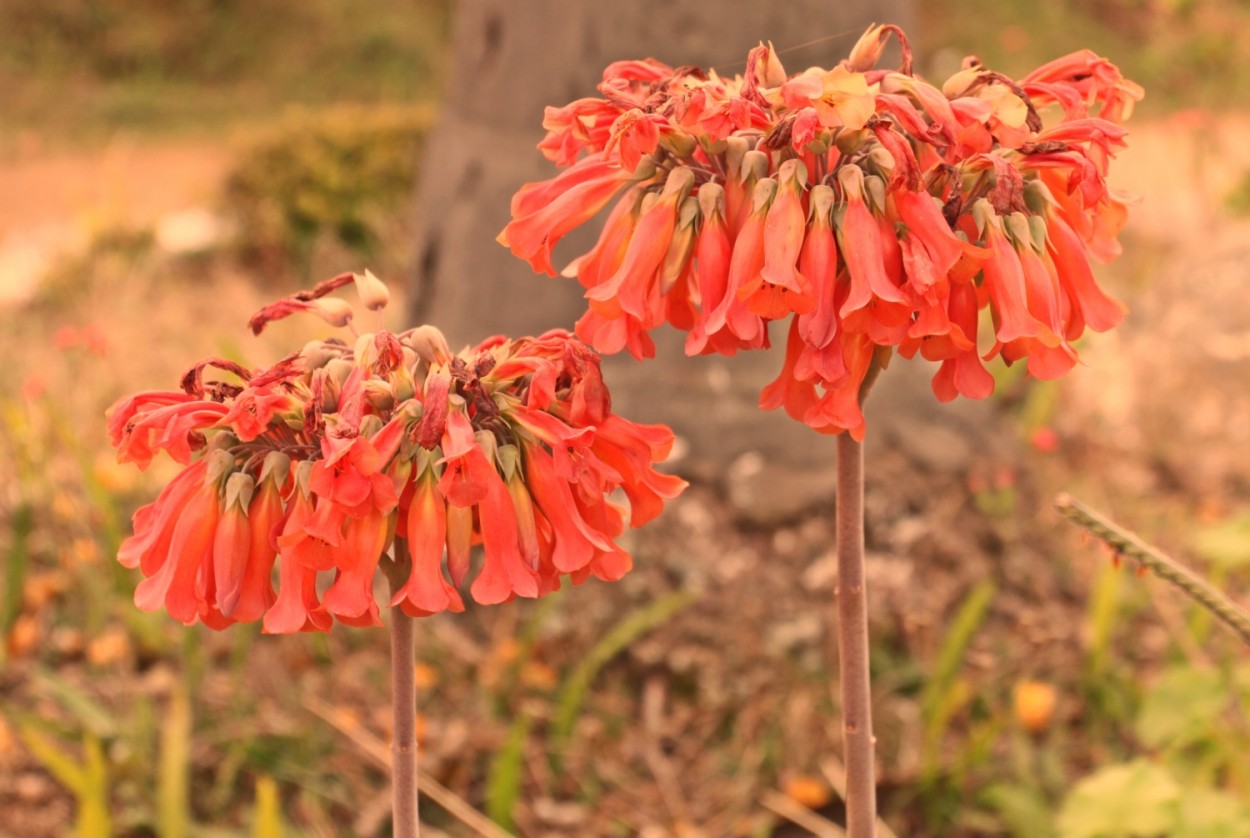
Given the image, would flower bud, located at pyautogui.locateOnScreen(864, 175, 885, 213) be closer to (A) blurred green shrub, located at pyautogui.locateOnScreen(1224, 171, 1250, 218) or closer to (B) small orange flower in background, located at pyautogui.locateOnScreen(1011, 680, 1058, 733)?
(B) small orange flower in background, located at pyautogui.locateOnScreen(1011, 680, 1058, 733)

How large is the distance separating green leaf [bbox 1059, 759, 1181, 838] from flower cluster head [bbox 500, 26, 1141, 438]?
3.12ft

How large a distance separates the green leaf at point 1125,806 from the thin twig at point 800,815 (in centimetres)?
88

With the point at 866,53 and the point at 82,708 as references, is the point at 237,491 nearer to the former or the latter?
the point at 866,53

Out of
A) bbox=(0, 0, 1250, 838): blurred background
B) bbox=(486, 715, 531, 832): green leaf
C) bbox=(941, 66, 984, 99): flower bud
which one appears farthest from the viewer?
bbox=(0, 0, 1250, 838): blurred background

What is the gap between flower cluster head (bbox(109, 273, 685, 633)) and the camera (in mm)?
1127

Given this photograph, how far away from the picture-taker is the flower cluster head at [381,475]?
3.70 ft

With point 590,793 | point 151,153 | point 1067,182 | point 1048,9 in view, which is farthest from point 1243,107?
point 1067,182

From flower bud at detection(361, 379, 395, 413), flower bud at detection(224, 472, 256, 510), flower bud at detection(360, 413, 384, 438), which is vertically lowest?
flower bud at detection(224, 472, 256, 510)

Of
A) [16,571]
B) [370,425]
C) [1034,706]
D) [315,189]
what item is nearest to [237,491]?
[370,425]

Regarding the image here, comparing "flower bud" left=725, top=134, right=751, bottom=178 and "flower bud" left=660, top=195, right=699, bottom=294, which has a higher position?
"flower bud" left=725, top=134, right=751, bottom=178

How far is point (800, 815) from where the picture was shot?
2.87m

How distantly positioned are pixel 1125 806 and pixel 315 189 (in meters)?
6.43

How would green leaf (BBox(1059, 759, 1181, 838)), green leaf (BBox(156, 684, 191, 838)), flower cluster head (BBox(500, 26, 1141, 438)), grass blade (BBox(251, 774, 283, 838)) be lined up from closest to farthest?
flower cluster head (BBox(500, 26, 1141, 438)), green leaf (BBox(1059, 759, 1181, 838)), grass blade (BBox(251, 774, 283, 838)), green leaf (BBox(156, 684, 191, 838))

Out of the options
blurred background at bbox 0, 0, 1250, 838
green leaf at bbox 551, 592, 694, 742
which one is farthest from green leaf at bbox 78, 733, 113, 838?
green leaf at bbox 551, 592, 694, 742
